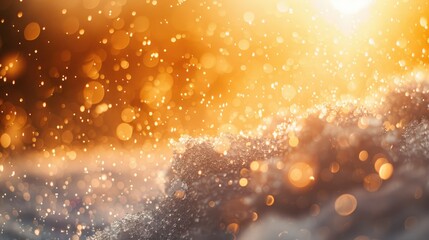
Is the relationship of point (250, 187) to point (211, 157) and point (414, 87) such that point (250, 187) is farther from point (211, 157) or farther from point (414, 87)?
point (414, 87)

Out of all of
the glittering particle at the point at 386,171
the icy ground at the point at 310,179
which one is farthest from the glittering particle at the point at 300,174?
Answer: the glittering particle at the point at 386,171

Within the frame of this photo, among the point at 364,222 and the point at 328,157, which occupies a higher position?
the point at 328,157

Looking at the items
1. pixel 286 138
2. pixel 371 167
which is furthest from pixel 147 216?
pixel 371 167

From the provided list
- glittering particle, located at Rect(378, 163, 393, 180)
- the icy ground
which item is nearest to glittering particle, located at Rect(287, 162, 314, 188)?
the icy ground

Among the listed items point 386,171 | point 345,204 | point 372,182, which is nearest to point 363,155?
point 386,171

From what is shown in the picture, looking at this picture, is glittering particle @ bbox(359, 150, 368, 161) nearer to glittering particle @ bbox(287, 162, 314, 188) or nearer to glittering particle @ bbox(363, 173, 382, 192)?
glittering particle @ bbox(363, 173, 382, 192)

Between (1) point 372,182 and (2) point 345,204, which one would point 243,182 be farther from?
(1) point 372,182

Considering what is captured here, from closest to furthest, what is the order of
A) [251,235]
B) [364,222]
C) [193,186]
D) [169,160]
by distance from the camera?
[364,222]
[251,235]
[193,186]
[169,160]

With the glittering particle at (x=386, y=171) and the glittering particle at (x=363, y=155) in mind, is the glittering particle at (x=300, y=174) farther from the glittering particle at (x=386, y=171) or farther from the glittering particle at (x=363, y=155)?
the glittering particle at (x=386, y=171)
